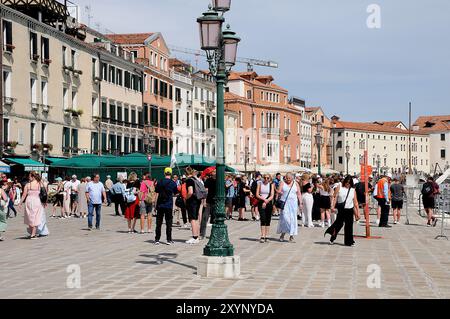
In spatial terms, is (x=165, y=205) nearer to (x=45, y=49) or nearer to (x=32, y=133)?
(x=32, y=133)

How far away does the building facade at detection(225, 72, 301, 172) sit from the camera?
287 feet

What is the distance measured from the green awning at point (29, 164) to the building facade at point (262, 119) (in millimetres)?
44242

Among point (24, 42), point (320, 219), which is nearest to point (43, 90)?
point (24, 42)

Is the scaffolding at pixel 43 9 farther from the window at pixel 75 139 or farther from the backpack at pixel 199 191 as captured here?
the backpack at pixel 199 191

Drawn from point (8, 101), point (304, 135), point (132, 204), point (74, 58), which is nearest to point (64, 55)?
point (74, 58)

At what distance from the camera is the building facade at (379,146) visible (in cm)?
12756

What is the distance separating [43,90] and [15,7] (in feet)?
16.8

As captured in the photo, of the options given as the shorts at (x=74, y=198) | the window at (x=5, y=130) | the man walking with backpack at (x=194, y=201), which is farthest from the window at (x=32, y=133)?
the man walking with backpack at (x=194, y=201)

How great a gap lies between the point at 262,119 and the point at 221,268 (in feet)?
273

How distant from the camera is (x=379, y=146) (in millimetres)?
133750

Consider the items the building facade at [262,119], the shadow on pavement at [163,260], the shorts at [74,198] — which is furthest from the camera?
the building facade at [262,119]

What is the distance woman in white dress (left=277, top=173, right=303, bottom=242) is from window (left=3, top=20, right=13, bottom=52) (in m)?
26.1

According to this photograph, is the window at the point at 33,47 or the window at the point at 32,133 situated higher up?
the window at the point at 33,47

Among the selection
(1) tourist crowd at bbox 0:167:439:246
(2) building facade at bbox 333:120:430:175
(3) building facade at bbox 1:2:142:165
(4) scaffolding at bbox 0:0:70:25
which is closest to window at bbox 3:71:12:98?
(3) building facade at bbox 1:2:142:165
